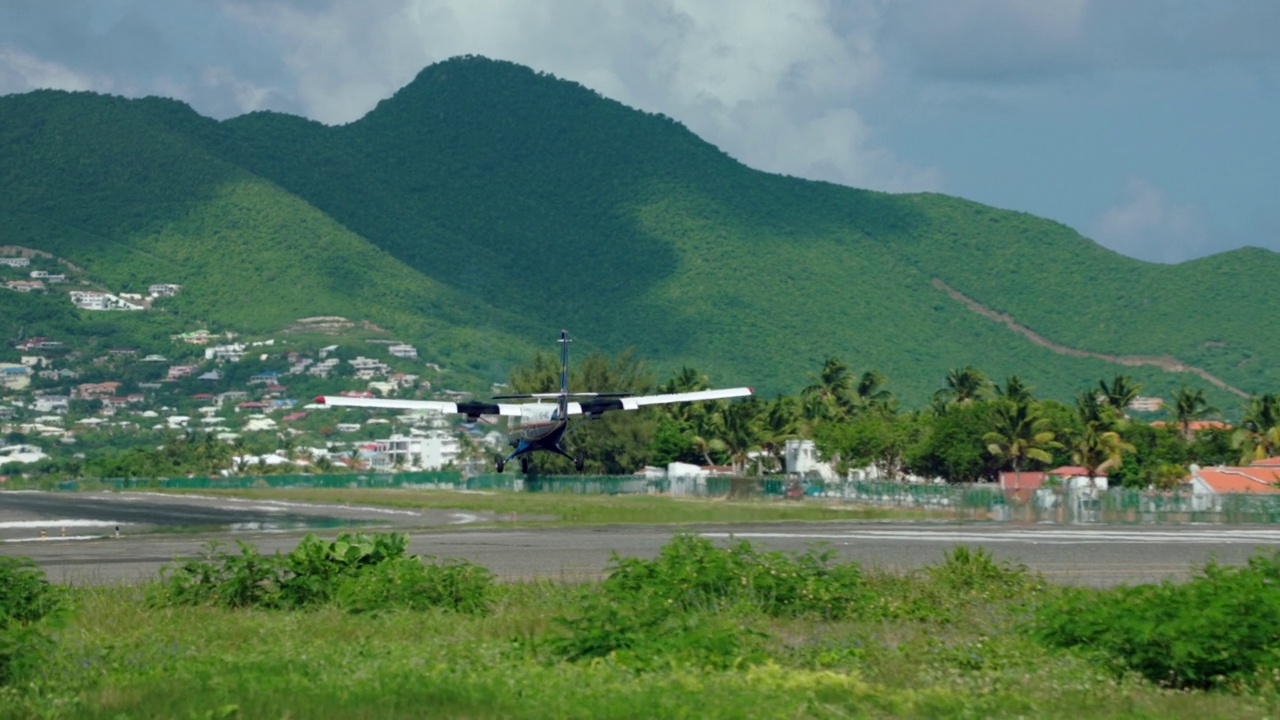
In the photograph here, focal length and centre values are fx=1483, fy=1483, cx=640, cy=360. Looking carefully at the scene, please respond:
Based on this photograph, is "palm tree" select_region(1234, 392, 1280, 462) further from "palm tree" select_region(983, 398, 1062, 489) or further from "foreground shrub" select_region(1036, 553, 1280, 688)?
"foreground shrub" select_region(1036, 553, 1280, 688)

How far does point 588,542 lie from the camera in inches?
1580

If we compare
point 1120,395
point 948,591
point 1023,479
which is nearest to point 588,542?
point 948,591

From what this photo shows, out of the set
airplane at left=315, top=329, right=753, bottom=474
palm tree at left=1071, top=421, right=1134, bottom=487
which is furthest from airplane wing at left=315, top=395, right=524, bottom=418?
palm tree at left=1071, top=421, right=1134, bottom=487

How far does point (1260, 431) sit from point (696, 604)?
388ft

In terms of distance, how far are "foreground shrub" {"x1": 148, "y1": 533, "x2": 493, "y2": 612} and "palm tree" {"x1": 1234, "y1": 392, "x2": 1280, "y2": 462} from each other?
11285 cm

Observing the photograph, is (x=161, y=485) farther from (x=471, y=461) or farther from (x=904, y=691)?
(x=904, y=691)

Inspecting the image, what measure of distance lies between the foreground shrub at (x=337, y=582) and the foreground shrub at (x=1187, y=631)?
7.96m

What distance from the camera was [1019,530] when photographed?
5072cm

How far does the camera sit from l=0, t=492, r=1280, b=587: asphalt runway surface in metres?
30.5

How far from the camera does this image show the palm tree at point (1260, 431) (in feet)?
398

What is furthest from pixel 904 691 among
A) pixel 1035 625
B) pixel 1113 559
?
pixel 1113 559

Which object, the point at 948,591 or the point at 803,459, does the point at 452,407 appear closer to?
the point at 948,591

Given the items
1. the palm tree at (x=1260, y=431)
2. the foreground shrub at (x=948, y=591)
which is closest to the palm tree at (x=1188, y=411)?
the palm tree at (x=1260, y=431)

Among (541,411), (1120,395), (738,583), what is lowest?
(738,583)
